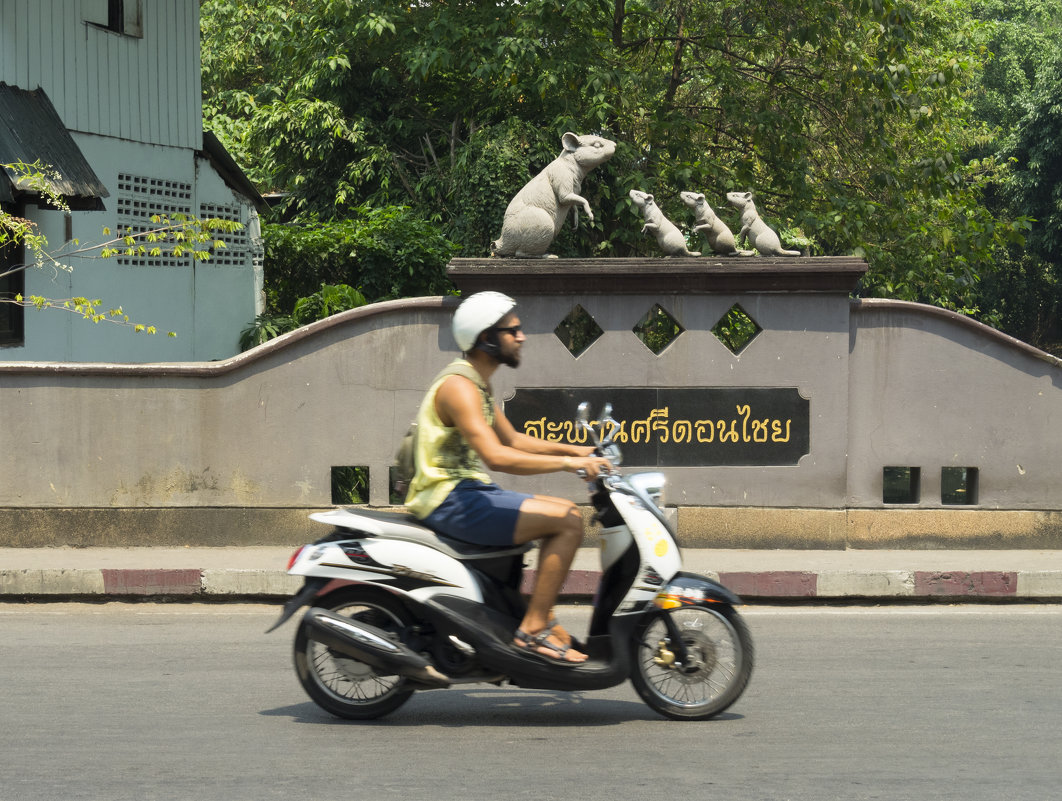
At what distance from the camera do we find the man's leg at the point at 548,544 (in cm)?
498

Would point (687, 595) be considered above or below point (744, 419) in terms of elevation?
below

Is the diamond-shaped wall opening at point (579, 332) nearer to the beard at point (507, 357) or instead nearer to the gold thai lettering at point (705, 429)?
the gold thai lettering at point (705, 429)

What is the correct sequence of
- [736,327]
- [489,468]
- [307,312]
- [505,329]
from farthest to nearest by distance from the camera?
1. [307,312]
2. [736,327]
3. [505,329]
4. [489,468]

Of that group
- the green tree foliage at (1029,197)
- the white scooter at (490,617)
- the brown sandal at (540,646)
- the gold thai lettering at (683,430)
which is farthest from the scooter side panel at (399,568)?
the green tree foliage at (1029,197)

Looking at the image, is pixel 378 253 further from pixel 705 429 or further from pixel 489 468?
pixel 489 468

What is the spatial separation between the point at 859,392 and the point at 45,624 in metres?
5.89

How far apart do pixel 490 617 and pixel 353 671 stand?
65 centimetres

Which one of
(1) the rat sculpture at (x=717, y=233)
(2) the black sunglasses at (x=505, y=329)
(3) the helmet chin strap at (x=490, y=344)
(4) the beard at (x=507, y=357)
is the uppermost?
(1) the rat sculpture at (x=717, y=233)

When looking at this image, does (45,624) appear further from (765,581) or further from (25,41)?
(25,41)

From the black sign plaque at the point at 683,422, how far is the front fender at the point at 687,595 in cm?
418

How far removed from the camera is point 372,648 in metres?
5.07

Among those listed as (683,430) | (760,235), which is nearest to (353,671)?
(683,430)

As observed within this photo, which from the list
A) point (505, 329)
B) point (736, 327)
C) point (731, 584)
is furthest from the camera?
point (736, 327)

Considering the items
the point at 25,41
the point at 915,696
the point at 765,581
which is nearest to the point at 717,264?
the point at 765,581
